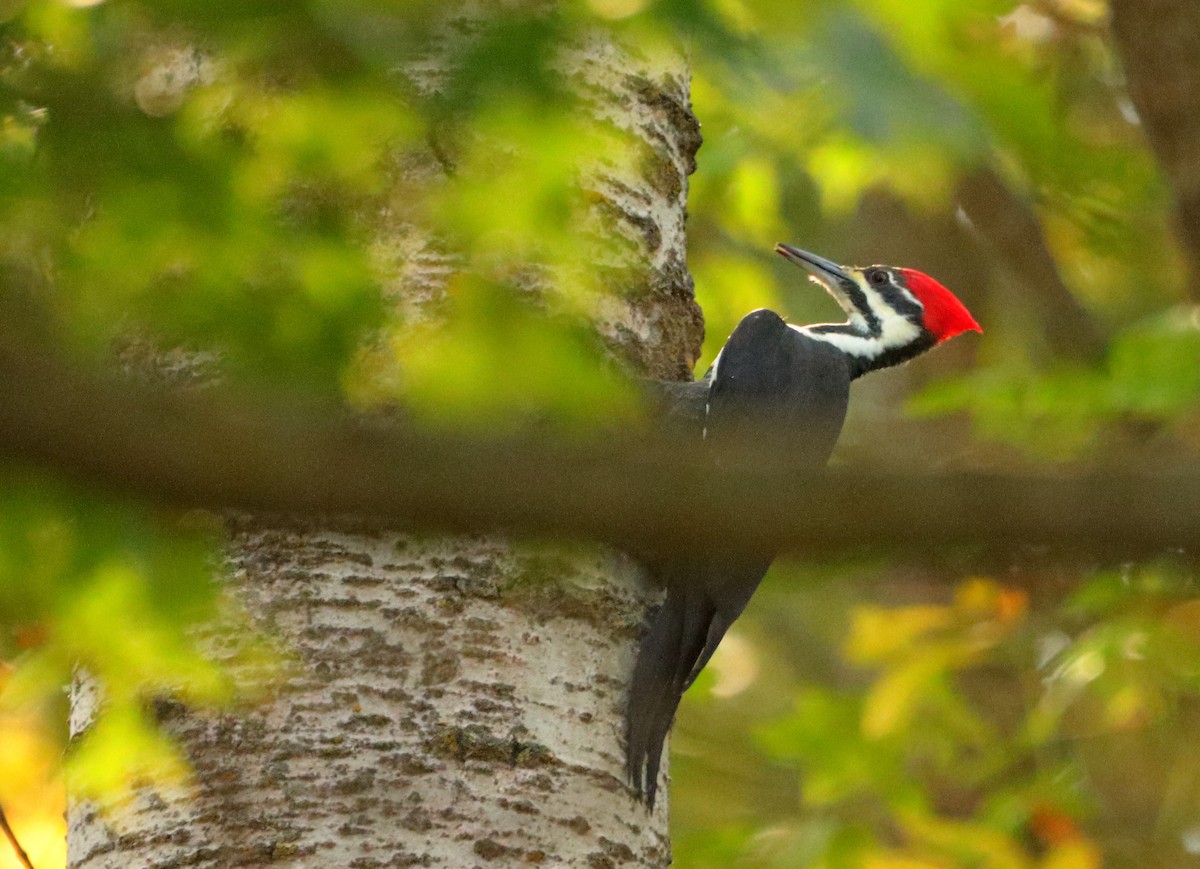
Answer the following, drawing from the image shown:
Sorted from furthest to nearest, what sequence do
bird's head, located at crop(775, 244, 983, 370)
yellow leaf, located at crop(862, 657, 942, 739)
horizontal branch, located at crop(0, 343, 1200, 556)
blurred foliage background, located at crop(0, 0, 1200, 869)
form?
1. yellow leaf, located at crop(862, 657, 942, 739)
2. bird's head, located at crop(775, 244, 983, 370)
3. blurred foliage background, located at crop(0, 0, 1200, 869)
4. horizontal branch, located at crop(0, 343, 1200, 556)

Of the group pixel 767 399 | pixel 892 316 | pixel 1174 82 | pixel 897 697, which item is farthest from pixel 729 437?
pixel 1174 82

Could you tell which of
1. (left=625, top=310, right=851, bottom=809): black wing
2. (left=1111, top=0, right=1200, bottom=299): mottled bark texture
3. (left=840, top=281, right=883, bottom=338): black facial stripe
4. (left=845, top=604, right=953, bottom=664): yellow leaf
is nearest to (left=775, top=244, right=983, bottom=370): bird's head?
(left=840, top=281, right=883, bottom=338): black facial stripe

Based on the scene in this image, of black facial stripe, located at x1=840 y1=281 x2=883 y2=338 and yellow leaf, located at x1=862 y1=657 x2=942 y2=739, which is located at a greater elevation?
black facial stripe, located at x1=840 y1=281 x2=883 y2=338

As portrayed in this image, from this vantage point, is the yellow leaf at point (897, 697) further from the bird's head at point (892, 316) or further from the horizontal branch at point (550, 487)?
the horizontal branch at point (550, 487)

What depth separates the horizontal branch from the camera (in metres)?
1.00

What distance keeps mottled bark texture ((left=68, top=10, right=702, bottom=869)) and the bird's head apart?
2.04 metres

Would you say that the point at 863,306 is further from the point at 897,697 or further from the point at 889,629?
the point at 897,697

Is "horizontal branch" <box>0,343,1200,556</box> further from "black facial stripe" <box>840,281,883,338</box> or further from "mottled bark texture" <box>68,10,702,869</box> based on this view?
"black facial stripe" <box>840,281,883,338</box>

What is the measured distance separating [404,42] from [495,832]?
1253 mm

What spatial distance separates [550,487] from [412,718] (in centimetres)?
117

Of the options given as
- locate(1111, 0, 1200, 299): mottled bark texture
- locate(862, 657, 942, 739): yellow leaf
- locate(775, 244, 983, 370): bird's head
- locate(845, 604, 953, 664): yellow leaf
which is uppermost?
locate(1111, 0, 1200, 299): mottled bark texture

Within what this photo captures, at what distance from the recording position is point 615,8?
1269 mm

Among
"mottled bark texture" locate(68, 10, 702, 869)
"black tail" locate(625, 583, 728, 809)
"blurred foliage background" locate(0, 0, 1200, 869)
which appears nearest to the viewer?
"blurred foliage background" locate(0, 0, 1200, 869)

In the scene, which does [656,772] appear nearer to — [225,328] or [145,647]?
[145,647]
